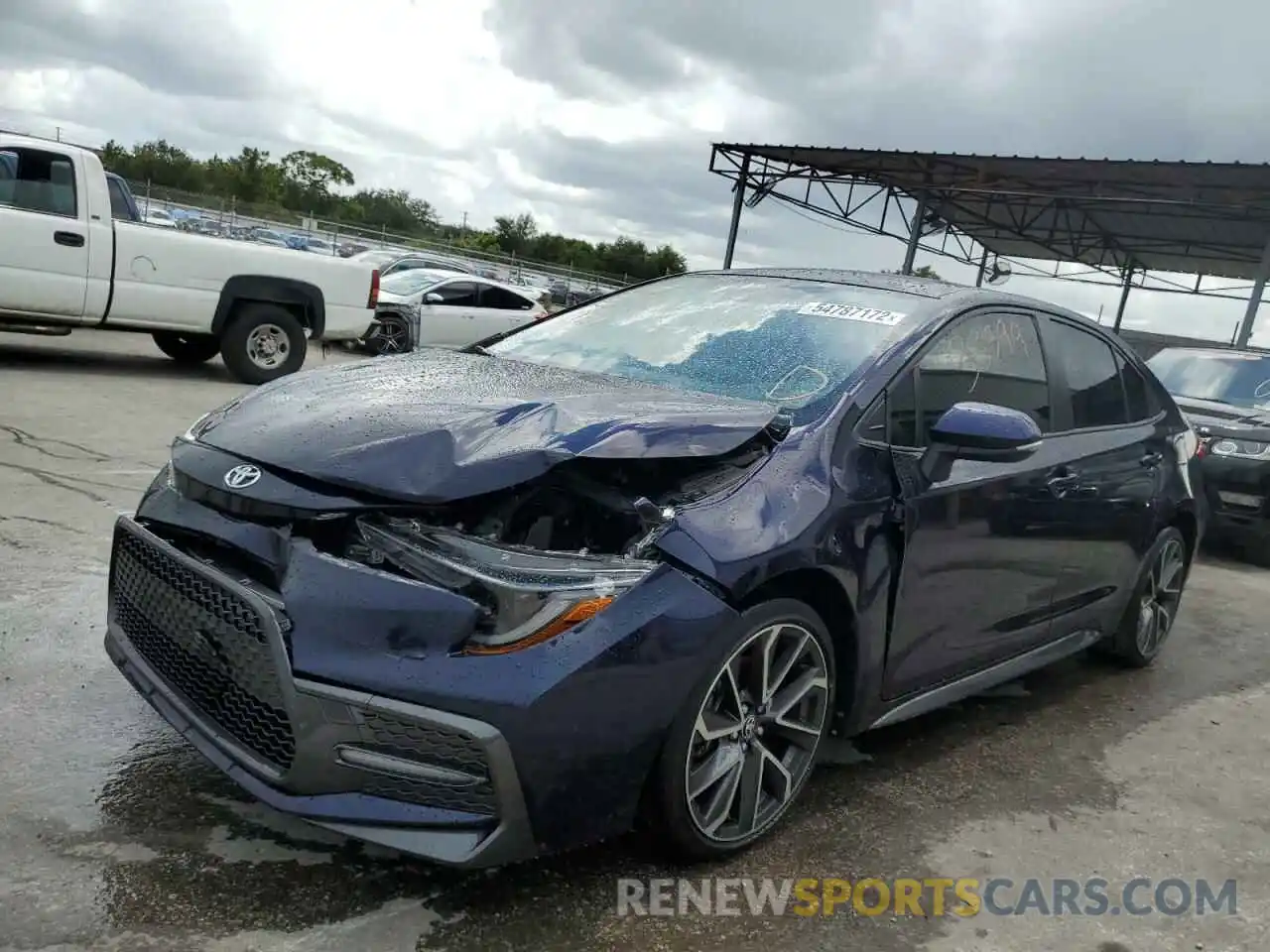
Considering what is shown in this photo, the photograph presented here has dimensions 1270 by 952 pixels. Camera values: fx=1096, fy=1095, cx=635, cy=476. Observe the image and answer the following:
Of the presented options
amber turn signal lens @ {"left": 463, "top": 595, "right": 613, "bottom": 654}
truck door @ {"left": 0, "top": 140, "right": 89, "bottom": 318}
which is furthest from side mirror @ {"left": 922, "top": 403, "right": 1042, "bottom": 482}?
truck door @ {"left": 0, "top": 140, "right": 89, "bottom": 318}

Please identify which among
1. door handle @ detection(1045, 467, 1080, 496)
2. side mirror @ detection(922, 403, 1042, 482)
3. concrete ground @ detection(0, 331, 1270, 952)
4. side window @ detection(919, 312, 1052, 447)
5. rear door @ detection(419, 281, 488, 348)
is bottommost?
concrete ground @ detection(0, 331, 1270, 952)

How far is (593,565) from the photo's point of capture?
2535 millimetres

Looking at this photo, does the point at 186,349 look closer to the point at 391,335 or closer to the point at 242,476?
the point at 391,335

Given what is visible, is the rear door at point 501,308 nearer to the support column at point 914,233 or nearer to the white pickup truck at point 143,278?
the white pickup truck at point 143,278

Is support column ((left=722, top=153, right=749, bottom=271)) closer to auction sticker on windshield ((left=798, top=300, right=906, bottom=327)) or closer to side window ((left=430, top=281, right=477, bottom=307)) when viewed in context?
side window ((left=430, top=281, right=477, bottom=307))

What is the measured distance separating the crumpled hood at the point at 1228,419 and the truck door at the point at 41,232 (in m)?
8.88

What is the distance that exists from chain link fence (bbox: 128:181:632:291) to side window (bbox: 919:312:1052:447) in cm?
2281

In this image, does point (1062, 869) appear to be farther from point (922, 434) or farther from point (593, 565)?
point (593, 565)

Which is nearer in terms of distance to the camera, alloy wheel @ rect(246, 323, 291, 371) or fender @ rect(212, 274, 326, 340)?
fender @ rect(212, 274, 326, 340)

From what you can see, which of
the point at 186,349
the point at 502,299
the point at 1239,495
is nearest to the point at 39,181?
the point at 186,349

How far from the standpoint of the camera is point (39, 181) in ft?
29.8

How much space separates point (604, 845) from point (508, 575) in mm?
886

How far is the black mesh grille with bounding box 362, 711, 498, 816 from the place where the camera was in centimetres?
232

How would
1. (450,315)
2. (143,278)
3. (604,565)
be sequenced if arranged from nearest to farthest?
1. (604,565)
2. (143,278)
3. (450,315)
